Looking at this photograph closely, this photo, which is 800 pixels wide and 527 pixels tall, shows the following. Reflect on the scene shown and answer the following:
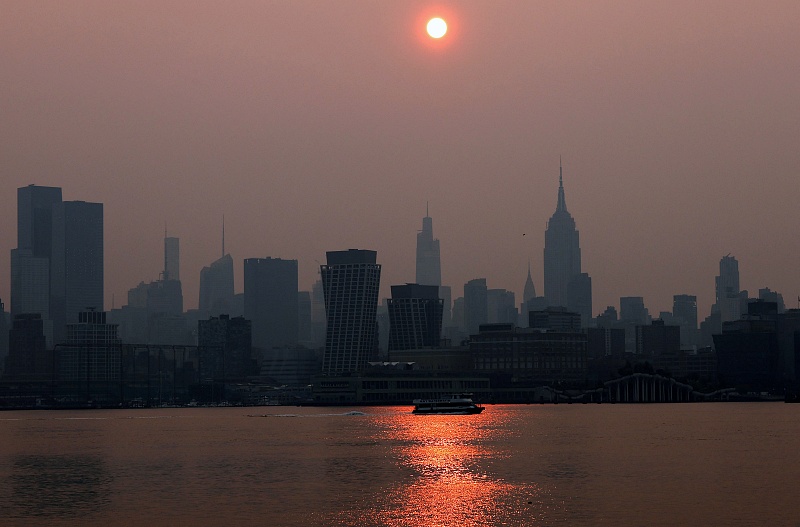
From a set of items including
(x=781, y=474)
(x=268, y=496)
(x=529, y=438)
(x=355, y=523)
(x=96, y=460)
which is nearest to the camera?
(x=355, y=523)

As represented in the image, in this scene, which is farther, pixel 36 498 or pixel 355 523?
pixel 36 498

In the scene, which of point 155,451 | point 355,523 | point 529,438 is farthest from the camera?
point 529,438

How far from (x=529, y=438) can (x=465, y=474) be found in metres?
66.0

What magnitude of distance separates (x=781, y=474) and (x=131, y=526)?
6357 centimetres

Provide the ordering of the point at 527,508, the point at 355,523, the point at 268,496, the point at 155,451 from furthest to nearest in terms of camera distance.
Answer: the point at 155,451 < the point at 268,496 < the point at 527,508 < the point at 355,523

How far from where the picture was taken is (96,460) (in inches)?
6033

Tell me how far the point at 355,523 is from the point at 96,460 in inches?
2756

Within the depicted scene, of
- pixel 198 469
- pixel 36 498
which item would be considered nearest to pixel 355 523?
pixel 36 498

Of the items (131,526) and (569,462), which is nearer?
(131,526)

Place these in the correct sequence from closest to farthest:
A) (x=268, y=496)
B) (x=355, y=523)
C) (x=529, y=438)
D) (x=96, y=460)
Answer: (x=355, y=523) → (x=268, y=496) → (x=96, y=460) → (x=529, y=438)

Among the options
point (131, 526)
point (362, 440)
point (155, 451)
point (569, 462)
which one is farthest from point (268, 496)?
point (362, 440)

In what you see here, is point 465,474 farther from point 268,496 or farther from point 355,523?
point 355,523

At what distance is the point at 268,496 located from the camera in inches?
4262

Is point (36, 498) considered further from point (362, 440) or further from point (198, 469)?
point (362, 440)
